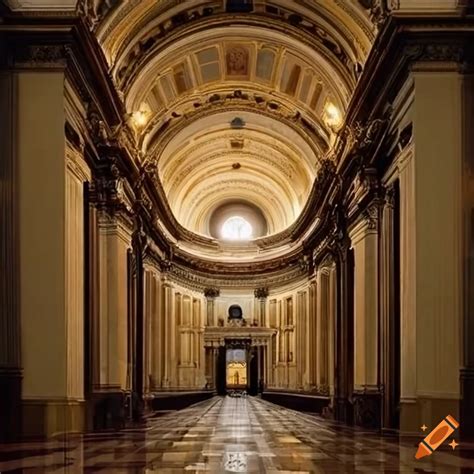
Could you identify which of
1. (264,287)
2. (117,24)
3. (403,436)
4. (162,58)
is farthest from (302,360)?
(403,436)

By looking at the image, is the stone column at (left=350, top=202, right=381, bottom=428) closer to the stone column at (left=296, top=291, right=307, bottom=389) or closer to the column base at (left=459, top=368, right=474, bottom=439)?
the column base at (left=459, top=368, right=474, bottom=439)

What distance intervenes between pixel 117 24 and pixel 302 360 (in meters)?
19.9

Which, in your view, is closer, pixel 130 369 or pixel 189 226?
pixel 130 369

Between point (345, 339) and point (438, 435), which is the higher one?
point (345, 339)

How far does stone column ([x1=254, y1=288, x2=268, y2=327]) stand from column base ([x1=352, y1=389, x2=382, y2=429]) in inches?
984

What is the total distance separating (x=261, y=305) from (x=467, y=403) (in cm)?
3188

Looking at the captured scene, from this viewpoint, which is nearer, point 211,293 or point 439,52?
point 439,52

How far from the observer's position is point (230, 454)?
1212 centimetres

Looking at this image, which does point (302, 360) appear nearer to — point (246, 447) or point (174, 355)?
point (174, 355)

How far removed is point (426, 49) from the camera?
15.3 meters

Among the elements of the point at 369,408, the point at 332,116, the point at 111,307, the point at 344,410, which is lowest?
the point at 344,410

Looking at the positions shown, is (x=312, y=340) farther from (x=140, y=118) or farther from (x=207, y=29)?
(x=207, y=29)

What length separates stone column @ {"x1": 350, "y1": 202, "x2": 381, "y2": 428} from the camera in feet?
66.3

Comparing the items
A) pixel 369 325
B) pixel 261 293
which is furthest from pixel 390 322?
pixel 261 293
